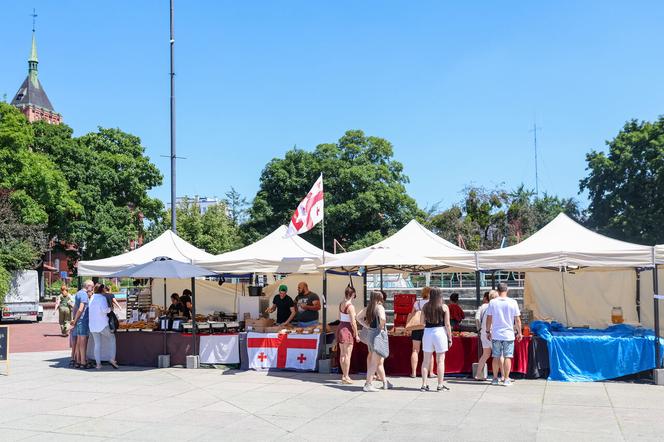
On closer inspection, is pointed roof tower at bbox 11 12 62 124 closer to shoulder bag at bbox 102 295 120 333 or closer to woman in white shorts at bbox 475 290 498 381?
shoulder bag at bbox 102 295 120 333

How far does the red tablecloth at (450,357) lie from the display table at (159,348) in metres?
2.65

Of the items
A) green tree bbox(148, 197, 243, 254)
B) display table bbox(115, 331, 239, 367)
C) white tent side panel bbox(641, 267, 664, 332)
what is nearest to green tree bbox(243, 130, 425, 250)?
green tree bbox(148, 197, 243, 254)

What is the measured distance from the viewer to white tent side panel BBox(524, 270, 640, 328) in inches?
634

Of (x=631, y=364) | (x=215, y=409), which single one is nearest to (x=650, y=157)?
(x=631, y=364)

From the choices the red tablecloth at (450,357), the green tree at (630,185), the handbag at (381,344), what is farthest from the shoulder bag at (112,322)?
the green tree at (630,185)

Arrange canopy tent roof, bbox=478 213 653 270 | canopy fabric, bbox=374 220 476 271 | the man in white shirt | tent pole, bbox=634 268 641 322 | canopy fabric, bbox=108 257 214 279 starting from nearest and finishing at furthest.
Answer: the man in white shirt < canopy tent roof, bbox=478 213 653 270 < canopy fabric, bbox=374 220 476 271 < canopy fabric, bbox=108 257 214 279 < tent pole, bbox=634 268 641 322

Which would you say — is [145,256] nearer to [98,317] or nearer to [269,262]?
[98,317]

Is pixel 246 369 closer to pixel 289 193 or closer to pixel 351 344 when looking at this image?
pixel 351 344

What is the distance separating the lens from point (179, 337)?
1320 centimetres

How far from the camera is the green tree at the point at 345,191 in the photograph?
41.9 meters

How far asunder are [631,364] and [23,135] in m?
34.5

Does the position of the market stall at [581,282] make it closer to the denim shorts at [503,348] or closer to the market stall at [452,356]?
the market stall at [452,356]

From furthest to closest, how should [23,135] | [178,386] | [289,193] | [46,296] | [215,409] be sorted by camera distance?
[46,296], [289,193], [23,135], [178,386], [215,409]

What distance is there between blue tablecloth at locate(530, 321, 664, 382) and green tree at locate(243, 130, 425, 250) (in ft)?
94.2
